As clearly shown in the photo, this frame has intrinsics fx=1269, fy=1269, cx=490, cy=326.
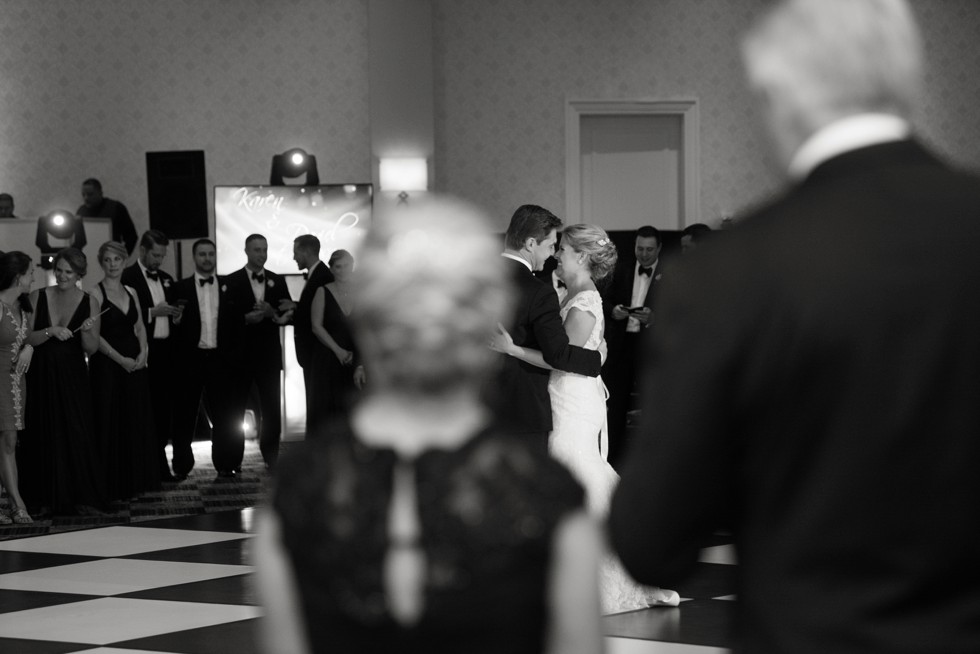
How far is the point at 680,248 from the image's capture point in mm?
9617

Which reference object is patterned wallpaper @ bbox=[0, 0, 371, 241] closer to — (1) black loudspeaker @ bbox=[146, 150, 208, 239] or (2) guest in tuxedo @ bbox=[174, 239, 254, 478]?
(1) black loudspeaker @ bbox=[146, 150, 208, 239]

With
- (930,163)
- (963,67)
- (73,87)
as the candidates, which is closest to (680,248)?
(963,67)

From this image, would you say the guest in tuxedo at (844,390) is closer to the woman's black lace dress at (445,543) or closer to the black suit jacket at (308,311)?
the woman's black lace dress at (445,543)

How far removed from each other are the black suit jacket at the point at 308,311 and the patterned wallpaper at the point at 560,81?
14.1 ft

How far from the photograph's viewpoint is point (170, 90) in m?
11.6

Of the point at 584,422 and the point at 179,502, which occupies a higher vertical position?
the point at 584,422

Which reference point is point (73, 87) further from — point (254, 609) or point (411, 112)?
point (254, 609)

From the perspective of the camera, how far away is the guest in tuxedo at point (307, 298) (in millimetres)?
7668

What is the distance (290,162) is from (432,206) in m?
9.49

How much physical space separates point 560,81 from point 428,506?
1112 cm

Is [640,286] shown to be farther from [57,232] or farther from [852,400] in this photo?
[852,400]

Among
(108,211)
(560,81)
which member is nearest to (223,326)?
(108,211)

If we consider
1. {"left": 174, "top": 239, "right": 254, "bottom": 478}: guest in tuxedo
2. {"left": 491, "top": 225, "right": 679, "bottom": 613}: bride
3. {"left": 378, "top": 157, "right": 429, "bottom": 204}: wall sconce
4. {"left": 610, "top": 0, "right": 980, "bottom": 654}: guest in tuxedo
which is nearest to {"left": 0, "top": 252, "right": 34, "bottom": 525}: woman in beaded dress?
{"left": 174, "top": 239, "right": 254, "bottom": 478}: guest in tuxedo

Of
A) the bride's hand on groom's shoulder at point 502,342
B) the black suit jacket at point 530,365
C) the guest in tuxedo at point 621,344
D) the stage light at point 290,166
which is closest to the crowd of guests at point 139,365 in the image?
the guest in tuxedo at point 621,344
